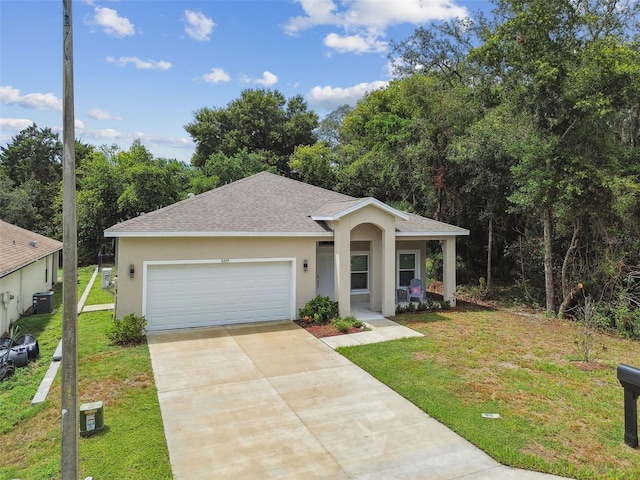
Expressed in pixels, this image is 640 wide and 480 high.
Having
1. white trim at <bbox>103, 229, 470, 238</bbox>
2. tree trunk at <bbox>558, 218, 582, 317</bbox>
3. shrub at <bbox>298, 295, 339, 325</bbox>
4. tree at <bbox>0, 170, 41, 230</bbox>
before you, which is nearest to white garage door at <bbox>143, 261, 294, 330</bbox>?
shrub at <bbox>298, 295, 339, 325</bbox>

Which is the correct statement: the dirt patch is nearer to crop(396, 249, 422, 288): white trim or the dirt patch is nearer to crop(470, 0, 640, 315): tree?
crop(470, 0, 640, 315): tree

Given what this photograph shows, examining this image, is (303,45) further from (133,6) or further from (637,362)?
(637,362)

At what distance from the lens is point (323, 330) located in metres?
12.1

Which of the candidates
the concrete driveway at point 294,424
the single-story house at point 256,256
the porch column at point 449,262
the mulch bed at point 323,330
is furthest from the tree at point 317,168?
the concrete driveway at point 294,424

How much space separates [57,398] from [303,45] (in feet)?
51.9

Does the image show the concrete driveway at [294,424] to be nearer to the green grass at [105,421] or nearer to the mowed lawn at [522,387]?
the green grass at [105,421]

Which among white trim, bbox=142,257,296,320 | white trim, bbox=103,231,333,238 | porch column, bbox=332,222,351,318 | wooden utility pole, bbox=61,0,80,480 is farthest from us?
porch column, bbox=332,222,351,318

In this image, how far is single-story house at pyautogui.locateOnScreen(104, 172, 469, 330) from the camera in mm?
11609

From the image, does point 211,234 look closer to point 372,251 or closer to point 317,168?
point 372,251

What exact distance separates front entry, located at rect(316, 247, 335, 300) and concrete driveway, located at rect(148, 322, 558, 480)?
16.3 ft

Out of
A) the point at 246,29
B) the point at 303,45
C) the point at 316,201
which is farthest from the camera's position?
the point at 303,45

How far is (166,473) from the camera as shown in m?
5.14

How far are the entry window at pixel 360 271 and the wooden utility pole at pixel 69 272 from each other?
464 inches

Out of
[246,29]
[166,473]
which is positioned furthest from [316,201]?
[166,473]
